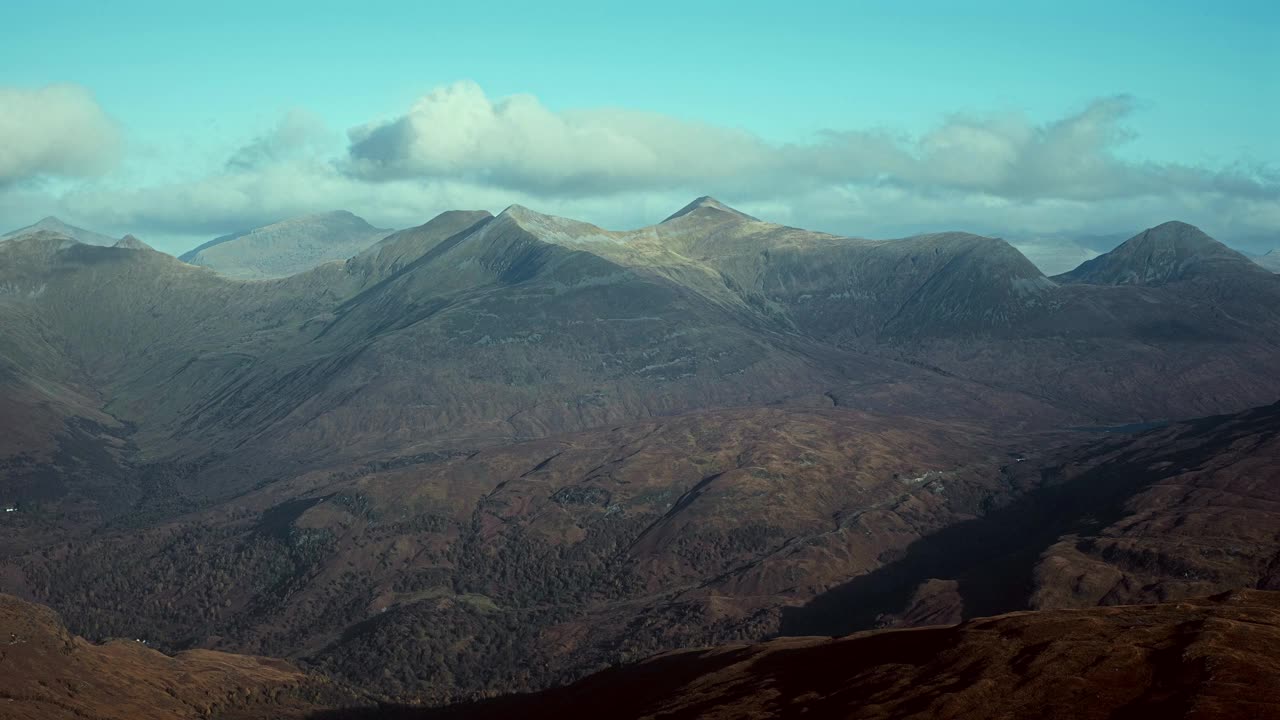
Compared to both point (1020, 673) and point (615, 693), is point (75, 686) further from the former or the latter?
point (1020, 673)

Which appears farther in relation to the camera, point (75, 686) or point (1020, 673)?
point (75, 686)

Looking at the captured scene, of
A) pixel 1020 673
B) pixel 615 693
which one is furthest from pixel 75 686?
pixel 1020 673

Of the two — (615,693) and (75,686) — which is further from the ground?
(615,693)

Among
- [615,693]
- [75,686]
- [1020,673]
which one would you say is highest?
[1020,673]

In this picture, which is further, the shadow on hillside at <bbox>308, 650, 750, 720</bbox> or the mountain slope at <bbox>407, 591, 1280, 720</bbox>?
the shadow on hillside at <bbox>308, 650, 750, 720</bbox>

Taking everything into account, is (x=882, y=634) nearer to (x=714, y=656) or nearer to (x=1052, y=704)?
(x=714, y=656)

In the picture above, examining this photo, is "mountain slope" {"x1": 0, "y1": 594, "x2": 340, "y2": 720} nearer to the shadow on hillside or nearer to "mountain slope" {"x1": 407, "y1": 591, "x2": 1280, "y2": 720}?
the shadow on hillside

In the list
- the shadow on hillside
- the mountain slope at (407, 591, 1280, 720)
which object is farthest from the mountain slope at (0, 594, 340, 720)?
the mountain slope at (407, 591, 1280, 720)

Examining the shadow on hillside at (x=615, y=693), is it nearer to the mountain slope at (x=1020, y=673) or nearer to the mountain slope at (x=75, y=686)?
the mountain slope at (x=1020, y=673)

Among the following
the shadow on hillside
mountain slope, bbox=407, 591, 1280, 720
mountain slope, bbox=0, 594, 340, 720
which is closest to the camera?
mountain slope, bbox=407, 591, 1280, 720

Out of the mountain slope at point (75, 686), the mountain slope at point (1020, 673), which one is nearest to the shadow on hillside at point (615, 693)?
the mountain slope at point (1020, 673)

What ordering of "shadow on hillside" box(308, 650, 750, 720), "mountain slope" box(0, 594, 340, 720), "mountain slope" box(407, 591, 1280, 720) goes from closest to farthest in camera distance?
"mountain slope" box(407, 591, 1280, 720) < "shadow on hillside" box(308, 650, 750, 720) < "mountain slope" box(0, 594, 340, 720)
